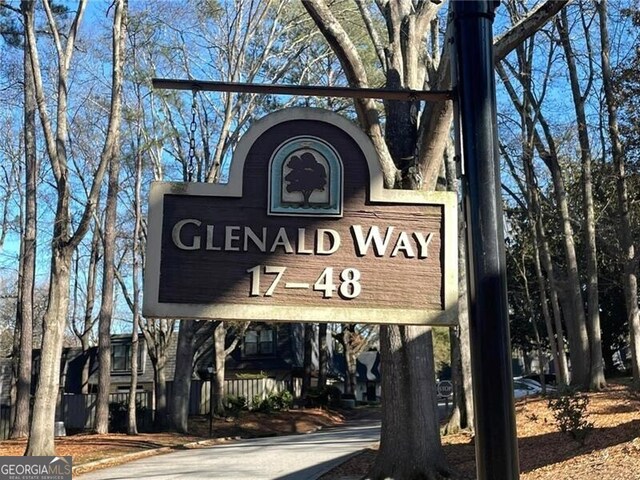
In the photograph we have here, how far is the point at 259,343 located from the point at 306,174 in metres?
46.2

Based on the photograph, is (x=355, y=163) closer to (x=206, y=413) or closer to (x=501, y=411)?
(x=501, y=411)

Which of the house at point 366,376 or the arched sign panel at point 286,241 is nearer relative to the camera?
the arched sign panel at point 286,241

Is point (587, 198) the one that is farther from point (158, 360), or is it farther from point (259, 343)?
point (259, 343)

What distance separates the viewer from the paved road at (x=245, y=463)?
14188mm

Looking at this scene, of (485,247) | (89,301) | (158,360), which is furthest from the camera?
(89,301)

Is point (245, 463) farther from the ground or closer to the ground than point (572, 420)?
closer to the ground

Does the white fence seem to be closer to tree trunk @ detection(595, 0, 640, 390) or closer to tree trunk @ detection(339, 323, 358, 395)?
tree trunk @ detection(339, 323, 358, 395)

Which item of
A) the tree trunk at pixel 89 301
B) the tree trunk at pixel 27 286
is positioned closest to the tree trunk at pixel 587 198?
the tree trunk at pixel 27 286

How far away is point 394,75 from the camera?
11.1 m

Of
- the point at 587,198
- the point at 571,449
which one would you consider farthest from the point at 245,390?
the point at 571,449

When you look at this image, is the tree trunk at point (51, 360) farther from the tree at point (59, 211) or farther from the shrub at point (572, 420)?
the shrub at point (572, 420)

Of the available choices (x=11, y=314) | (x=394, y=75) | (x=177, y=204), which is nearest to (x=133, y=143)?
(x=394, y=75)

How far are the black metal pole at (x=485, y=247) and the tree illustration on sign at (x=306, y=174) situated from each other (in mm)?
570

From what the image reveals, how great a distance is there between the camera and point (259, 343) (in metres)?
48.6
